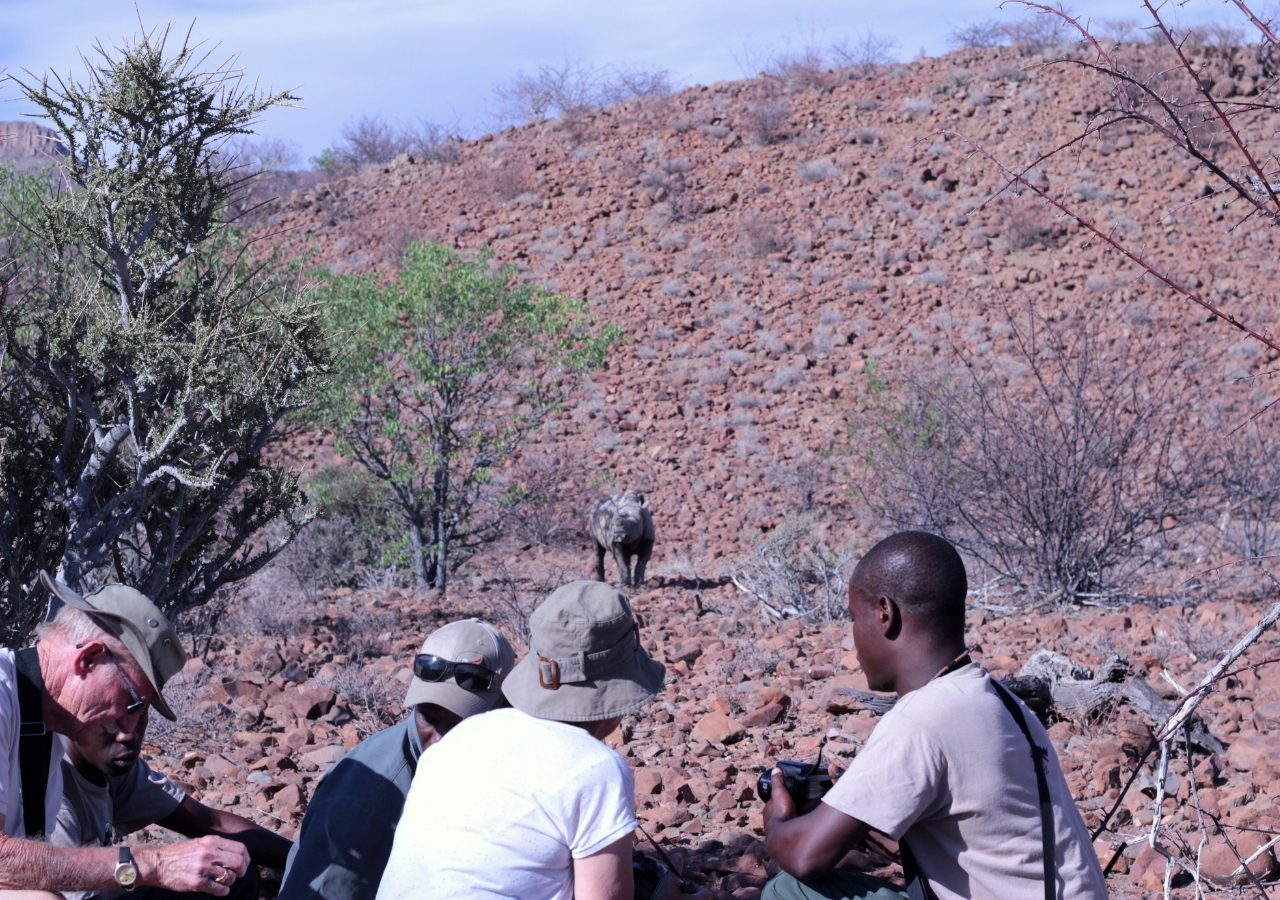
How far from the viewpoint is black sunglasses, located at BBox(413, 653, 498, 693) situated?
3.34m

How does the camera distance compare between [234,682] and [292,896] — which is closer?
[292,896]

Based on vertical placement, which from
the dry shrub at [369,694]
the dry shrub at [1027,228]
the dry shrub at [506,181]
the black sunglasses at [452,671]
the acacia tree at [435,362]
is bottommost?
the dry shrub at [369,694]

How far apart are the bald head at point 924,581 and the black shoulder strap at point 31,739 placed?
1915mm

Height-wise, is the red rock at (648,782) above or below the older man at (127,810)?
below

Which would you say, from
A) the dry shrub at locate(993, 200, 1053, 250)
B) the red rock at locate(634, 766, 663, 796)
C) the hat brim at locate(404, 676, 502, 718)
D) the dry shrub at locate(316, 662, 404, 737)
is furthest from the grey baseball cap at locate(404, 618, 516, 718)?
the dry shrub at locate(993, 200, 1053, 250)

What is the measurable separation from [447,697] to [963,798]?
4.44ft

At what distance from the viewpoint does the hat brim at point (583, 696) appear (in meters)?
2.68

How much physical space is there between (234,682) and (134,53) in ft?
11.3

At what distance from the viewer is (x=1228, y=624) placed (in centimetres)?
752

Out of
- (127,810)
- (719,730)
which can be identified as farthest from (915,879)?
(719,730)

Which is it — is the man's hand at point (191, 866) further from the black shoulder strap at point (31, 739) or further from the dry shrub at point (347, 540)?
the dry shrub at point (347, 540)

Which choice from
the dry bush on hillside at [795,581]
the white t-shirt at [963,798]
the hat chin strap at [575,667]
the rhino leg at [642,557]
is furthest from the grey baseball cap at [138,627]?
the rhino leg at [642,557]

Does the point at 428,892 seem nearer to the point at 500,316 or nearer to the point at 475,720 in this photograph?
the point at 475,720

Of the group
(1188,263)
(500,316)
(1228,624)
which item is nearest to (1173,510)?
(1228,624)
